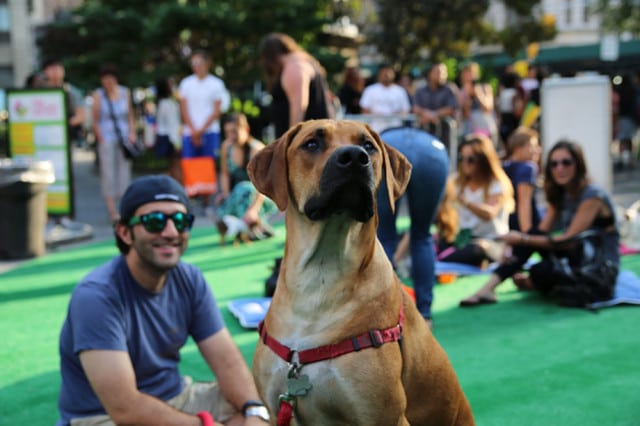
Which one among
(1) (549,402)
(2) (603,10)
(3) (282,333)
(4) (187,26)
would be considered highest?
(2) (603,10)

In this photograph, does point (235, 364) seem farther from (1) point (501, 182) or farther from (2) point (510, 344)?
(1) point (501, 182)

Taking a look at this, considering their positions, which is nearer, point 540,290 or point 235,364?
point 235,364

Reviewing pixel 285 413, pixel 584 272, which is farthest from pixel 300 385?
pixel 584 272

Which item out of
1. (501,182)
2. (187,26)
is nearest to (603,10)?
(187,26)

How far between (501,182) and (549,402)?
3463 mm

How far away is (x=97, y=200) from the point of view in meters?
14.2

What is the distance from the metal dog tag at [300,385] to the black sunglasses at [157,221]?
1217 mm

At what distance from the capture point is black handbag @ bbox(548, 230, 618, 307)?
5.99m

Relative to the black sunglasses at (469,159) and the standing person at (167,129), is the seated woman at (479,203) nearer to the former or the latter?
the black sunglasses at (469,159)

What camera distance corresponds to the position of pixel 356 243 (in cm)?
271

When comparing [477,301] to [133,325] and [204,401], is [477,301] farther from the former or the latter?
[133,325]

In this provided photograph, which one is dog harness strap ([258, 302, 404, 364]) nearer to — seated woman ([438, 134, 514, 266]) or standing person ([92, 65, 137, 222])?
seated woman ([438, 134, 514, 266])

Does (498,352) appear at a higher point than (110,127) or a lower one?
lower

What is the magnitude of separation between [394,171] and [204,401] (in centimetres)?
161
